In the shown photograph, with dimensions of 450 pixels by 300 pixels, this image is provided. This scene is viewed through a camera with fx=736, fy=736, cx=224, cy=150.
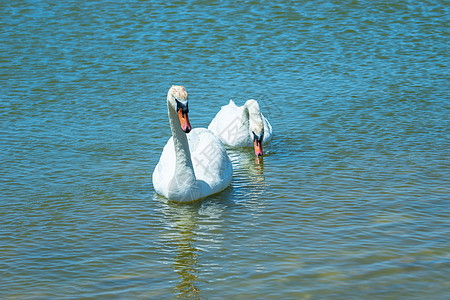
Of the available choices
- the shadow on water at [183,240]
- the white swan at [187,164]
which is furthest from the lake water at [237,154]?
the white swan at [187,164]

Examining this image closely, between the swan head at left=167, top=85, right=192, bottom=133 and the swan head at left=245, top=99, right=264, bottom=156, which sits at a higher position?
the swan head at left=167, top=85, right=192, bottom=133

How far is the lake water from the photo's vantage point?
344 inches

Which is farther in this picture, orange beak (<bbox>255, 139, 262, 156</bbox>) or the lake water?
orange beak (<bbox>255, 139, 262, 156</bbox>)

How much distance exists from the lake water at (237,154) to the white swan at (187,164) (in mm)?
301

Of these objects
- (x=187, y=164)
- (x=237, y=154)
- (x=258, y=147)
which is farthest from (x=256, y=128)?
(x=187, y=164)

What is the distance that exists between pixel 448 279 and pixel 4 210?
252 inches

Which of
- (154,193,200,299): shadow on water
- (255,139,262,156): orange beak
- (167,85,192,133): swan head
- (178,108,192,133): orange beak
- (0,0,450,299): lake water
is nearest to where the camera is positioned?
(154,193,200,299): shadow on water

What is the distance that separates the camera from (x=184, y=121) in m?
10.1

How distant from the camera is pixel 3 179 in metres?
12.3

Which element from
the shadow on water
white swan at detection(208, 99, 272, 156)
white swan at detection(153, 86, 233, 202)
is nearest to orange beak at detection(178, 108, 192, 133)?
white swan at detection(153, 86, 233, 202)

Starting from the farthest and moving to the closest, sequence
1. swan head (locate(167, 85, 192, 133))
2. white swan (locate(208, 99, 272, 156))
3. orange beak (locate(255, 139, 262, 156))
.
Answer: white swan (locate(208, 99, 272, 156)), orange beak (locate(255, 139, 262, 156)), swan head (locate(167, 85, 192, 133))

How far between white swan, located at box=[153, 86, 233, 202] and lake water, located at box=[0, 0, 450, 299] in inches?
11.8

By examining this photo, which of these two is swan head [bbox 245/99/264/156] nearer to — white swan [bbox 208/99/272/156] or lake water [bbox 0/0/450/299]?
white swan [bbox 208/99/272/156]

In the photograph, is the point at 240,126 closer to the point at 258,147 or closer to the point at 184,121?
the point at 258,147
